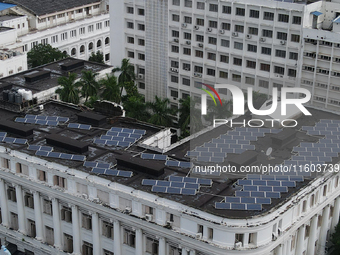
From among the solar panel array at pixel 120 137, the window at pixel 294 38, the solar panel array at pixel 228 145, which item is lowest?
the solar panel array at pixel 120 137

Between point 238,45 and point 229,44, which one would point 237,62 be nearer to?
point 238,45

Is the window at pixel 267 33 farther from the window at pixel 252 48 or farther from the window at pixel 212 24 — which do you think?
the window at pixel 212 24

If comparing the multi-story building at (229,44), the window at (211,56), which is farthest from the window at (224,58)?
the window at (211,56)

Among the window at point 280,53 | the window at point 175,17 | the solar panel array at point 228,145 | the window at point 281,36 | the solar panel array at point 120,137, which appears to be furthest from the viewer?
the window at point 175,17

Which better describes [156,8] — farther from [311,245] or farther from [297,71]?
[311,245]

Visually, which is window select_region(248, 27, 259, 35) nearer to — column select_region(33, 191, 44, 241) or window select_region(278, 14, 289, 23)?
window select_region(278, 14, 289, 23)

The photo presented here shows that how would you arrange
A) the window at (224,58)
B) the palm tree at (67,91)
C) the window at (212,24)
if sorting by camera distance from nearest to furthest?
the palm tree at (67,91)
the window at (212,24)
the window at (224,58)

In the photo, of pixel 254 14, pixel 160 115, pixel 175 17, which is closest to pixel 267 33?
pixel 254 14
